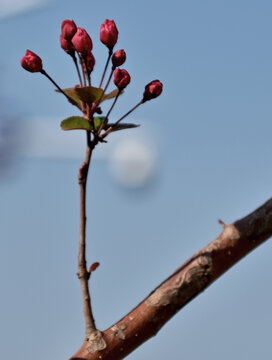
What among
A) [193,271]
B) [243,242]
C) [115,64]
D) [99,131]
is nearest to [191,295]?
[193,271]

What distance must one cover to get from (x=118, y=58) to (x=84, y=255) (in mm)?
455

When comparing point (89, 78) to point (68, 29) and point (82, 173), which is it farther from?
point (82, 173)

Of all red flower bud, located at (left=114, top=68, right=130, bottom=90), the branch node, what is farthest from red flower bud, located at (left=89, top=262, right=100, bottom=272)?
red flower bud, located at (left=114, top=68, right=130, bottom=90)

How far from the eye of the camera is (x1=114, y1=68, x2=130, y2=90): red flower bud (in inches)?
41.2

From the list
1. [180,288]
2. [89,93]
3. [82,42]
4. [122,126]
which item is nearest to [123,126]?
[122,126]

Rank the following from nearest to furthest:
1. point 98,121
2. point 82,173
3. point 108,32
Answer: point 82,173
point 98,121
point 108,32

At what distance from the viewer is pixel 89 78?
104cm

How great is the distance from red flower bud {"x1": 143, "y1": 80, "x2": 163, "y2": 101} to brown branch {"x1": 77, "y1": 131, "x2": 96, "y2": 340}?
24cm

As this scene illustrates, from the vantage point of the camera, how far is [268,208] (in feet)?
3.23

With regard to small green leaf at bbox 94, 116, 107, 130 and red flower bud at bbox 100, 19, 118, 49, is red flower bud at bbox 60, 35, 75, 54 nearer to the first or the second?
red flower bud at bbox 100, 19, 118, 49

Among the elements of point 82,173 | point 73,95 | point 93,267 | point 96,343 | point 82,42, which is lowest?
point 96,343

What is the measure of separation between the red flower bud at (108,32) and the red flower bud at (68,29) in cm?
9

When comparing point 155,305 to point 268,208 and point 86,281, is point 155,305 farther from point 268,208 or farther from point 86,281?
point 268,208

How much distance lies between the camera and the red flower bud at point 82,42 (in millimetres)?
1030
